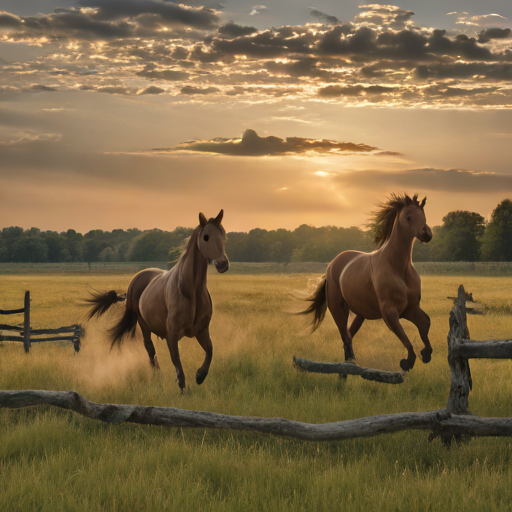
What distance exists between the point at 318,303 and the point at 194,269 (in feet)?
13.0

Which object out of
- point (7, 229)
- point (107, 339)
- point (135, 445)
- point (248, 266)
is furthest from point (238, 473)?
point (7, 229)

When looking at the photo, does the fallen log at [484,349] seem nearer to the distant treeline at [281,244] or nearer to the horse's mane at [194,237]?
the horse's mane at [194,237]

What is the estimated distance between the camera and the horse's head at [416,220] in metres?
7.86

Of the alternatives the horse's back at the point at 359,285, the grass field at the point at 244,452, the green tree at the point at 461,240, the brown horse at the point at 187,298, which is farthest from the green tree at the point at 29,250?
the horse's back at the point at 359,285

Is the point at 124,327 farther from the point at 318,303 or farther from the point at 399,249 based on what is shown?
Answer: the point at 399,249

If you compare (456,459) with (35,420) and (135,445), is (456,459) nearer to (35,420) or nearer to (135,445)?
(135,445)

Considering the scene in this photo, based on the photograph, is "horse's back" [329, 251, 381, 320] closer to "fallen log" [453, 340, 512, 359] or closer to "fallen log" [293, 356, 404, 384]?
"fallen log" [293, 356, 404, 384]

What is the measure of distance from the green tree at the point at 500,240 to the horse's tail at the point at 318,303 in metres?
86.4

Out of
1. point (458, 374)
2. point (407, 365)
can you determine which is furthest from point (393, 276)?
point (458, 374)

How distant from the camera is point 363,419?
5.23 meters

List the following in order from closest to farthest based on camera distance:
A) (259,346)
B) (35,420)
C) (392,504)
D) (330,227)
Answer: (392,504) → (35,420) → (259,346) → (330,227)

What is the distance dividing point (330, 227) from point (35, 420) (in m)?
117

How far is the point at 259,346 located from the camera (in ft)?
37.4

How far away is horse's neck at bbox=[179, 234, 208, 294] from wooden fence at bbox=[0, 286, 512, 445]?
213cm
